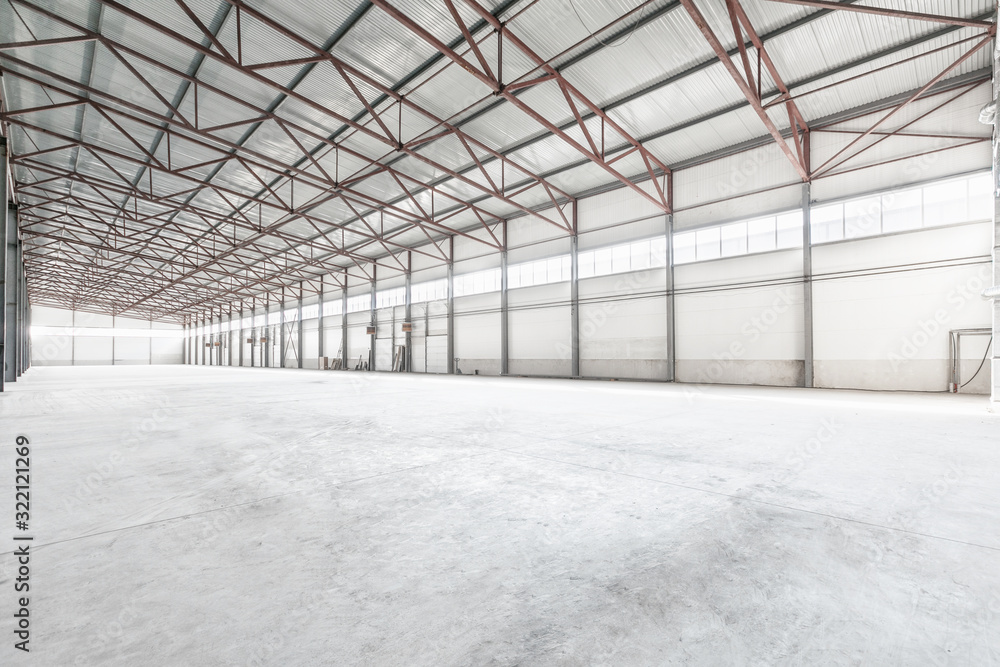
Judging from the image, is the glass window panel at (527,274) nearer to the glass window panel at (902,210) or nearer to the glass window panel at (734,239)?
the glass window panel at (734,239)

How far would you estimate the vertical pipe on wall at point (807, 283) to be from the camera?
13477 millimetres

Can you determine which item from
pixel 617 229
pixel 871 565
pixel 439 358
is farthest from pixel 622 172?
pixel 871 565

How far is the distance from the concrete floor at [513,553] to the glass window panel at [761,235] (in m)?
10.8

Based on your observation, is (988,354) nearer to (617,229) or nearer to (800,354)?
(800,354)

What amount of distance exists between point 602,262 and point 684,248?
343 cm

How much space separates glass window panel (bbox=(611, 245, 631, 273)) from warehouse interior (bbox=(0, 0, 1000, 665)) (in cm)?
17

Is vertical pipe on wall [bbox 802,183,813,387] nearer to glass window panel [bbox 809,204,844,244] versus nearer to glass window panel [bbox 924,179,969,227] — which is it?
glass window panel [bbox 809,204,844,244]

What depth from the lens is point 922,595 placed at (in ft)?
6.38

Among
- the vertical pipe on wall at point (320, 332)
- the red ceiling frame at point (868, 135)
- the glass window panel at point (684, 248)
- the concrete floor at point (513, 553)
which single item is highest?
the red ceiling frame at point (868, 135)

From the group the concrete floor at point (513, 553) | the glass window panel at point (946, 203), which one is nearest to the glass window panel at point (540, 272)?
the glass window panel at point (946, 203)

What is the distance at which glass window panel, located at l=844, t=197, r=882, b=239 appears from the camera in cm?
1274

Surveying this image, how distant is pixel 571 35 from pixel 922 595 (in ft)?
39.4

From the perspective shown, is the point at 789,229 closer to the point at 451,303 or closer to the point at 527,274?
the point at 527,274

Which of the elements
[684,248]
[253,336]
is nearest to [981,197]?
[684,248]
